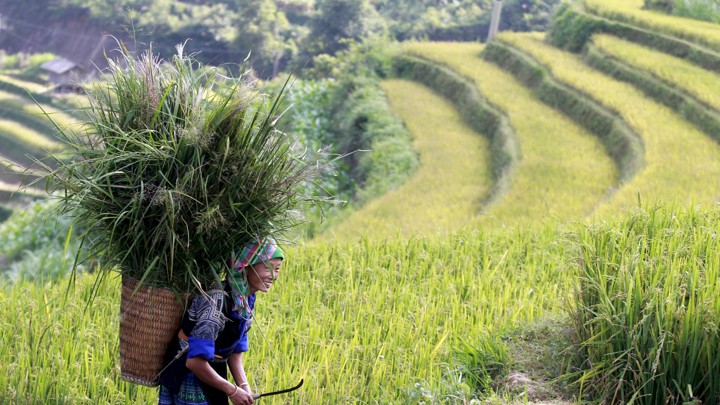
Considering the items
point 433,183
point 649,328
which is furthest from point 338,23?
point 649,328

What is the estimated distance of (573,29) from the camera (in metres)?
15.7

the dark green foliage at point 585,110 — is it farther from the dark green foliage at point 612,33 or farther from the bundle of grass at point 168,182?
the bundle of grass at point 168,182

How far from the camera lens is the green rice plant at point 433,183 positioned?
8.73 meters

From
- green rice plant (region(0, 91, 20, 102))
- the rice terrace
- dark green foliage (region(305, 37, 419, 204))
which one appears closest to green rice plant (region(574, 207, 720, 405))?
the rice terrace

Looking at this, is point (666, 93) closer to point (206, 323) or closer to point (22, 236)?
Result: point (206, 323)

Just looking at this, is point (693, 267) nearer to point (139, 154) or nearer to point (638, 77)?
point (139, 154)

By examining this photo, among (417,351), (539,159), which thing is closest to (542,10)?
(539,159)

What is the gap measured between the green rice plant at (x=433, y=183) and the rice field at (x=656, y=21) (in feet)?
11.5

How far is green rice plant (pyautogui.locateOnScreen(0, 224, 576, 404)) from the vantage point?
317cm

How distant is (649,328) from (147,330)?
162cm

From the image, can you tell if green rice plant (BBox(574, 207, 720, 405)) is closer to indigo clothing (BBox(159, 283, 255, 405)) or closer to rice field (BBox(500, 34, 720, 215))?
indigo clothing (BBox(159, 283, 255, 405))

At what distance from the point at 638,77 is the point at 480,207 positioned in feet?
15.5

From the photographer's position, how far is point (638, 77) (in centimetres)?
1253

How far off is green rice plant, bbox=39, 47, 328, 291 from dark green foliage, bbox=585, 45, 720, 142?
912 cm
